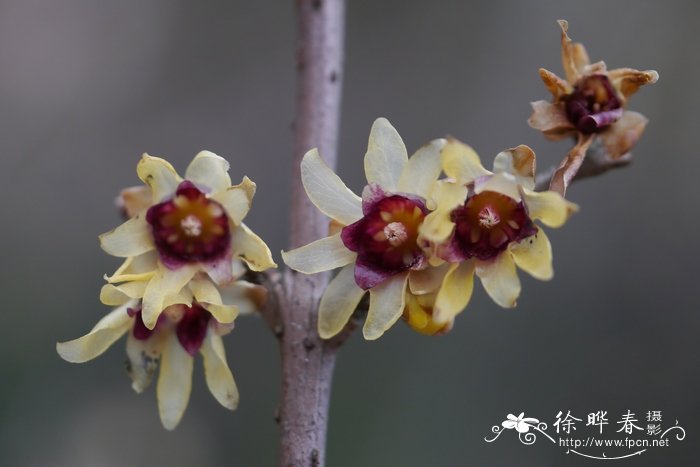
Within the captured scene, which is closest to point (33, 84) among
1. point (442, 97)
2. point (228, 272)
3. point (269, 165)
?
point (269, 165)

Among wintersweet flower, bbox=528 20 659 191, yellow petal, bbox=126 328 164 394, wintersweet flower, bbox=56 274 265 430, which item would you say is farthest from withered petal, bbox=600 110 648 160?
yellow petal, bbox=126 328 164 394

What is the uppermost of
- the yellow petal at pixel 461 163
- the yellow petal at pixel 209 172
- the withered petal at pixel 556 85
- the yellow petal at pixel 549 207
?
the withered petal at pixel 556 85

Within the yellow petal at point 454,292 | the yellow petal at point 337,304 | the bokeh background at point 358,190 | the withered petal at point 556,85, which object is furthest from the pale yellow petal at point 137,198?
the bokeh background at point 358,190

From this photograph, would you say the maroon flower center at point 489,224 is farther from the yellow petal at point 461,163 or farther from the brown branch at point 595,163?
the brown branch at point 595,163

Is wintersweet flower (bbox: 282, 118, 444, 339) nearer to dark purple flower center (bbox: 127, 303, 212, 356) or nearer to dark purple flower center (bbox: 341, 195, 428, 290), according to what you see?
dark purple flower center (bbox: 341, 195, 428, 290)

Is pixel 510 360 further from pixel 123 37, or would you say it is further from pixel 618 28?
pixel 123 37
